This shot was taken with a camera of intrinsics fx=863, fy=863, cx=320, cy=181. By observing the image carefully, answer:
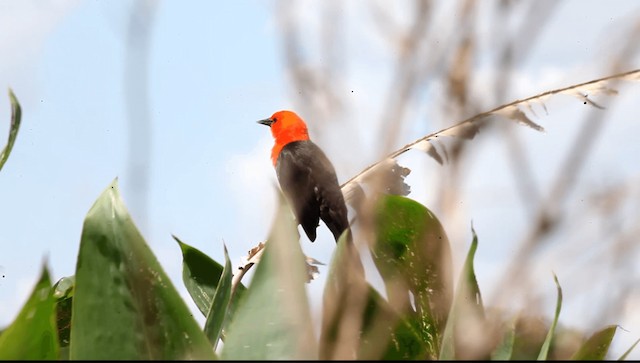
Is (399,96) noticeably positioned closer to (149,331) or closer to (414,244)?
(149,331)

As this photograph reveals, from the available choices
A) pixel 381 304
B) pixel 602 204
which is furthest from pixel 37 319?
pixel 602 204

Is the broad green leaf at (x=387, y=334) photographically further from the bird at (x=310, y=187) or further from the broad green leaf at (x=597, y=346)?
the bird at (x=310, y=187)

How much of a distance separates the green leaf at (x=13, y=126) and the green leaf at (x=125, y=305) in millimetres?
792

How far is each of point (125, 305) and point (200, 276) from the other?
3.03 ft

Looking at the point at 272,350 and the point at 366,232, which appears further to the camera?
the point at 272,350

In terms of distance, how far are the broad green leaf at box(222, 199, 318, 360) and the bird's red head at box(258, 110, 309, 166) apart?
419 cm

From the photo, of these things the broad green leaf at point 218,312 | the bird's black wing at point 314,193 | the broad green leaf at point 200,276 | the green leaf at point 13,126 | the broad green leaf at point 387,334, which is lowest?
the broad green leaf at point 387,334

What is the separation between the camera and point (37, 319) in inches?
45.0

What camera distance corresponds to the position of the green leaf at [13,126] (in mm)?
1849

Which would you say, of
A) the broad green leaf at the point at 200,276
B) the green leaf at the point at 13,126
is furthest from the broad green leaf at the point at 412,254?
the green leaf at the point at 13,126

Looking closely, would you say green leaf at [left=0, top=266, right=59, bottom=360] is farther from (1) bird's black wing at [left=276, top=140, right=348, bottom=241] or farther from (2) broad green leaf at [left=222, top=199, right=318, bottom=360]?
(1) bird's black wing at [left=276, top=140, right=348, bottom=241]

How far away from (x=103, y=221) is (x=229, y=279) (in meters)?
0.29

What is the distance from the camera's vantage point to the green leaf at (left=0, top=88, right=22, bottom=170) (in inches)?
72.8

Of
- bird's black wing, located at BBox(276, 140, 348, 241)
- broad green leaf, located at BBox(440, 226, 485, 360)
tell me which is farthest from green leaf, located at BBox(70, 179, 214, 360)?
bird's black wing, located at BBox(276, 140, 348, 241)
